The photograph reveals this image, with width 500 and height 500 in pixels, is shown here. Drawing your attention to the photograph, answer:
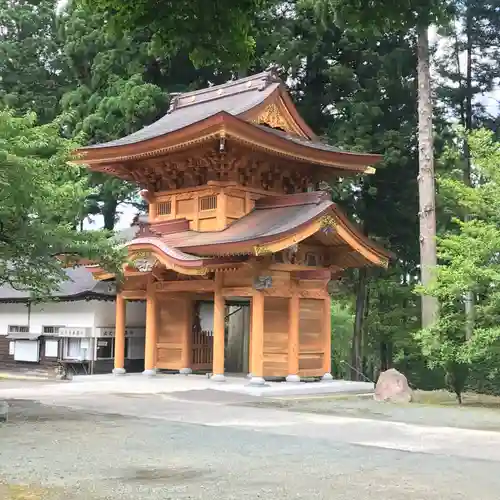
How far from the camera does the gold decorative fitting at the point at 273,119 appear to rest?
63.8 feet

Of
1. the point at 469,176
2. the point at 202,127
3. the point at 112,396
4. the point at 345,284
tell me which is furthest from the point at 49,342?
the point at 469,176

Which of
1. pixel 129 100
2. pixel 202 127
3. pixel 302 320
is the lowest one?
pixel 302 320

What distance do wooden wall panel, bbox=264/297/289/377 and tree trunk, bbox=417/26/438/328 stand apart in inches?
177

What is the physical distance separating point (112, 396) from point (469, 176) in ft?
47.6

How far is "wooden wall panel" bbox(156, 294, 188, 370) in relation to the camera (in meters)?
19.0

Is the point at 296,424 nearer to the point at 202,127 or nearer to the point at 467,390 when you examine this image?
the point at 202,127

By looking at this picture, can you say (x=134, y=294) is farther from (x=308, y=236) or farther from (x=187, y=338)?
(x=308, y=236)

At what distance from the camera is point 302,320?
17969 mm

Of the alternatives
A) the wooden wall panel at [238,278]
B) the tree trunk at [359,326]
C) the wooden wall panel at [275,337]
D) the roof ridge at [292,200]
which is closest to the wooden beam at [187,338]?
→ the wooden wall panel at [238,278]

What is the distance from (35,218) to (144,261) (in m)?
6.70

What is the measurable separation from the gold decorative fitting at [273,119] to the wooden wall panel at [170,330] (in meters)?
5.23

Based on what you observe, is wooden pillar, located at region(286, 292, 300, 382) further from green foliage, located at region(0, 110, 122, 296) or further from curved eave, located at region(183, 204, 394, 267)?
green foliage, located at region(0, 110, 122, 296)

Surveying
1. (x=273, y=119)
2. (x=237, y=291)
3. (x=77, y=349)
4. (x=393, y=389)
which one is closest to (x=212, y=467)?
(x=393, y=389)

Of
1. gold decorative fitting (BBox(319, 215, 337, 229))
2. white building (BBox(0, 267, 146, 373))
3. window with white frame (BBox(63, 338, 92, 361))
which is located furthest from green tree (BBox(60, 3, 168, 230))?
gold decorative fitting (BBox(319, 215, 337, 229))
